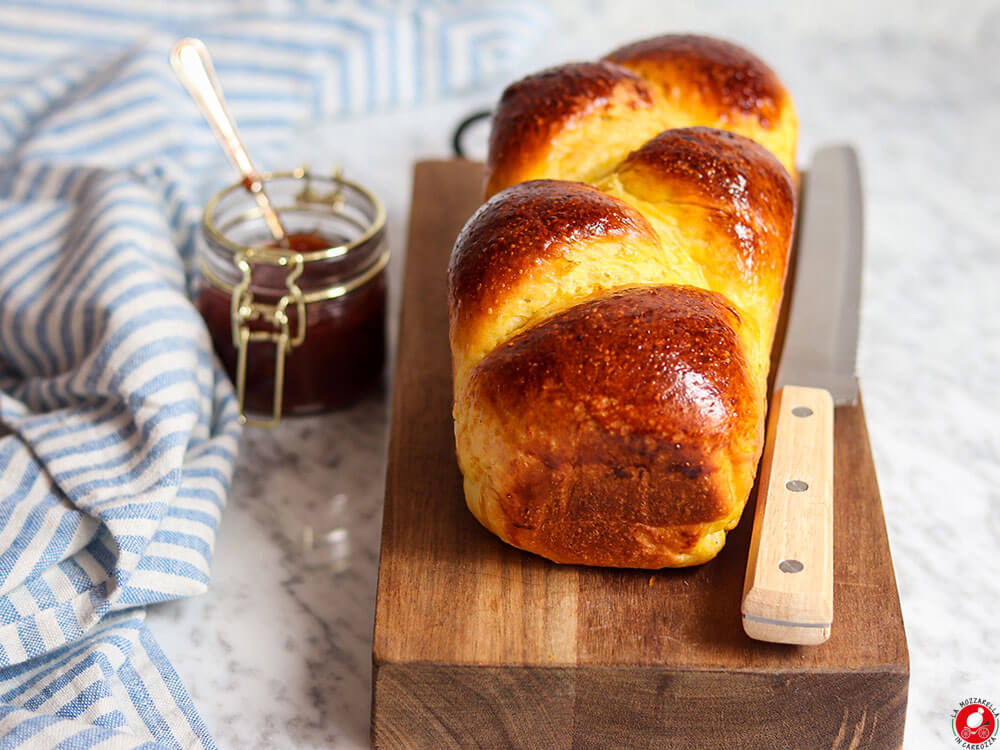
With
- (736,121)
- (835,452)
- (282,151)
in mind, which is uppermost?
(736,121)

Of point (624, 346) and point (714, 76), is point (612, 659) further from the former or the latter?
point (714, 76)

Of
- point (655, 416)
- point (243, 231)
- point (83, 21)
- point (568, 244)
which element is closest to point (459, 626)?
point (655, 416)

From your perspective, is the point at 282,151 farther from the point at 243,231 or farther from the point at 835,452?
the point at 835,452

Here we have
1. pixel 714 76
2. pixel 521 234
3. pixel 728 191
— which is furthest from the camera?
pixel 714 76

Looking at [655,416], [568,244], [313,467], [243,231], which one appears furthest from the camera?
[243,231]

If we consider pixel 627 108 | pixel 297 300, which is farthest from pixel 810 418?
pixel 297 300

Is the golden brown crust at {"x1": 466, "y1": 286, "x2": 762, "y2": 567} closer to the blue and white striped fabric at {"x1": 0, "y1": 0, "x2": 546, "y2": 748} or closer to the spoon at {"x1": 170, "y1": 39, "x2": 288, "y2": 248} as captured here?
the blue and white striped fabric at {"x1": 0, "y1": 0, "x2": 546, "y2": 748}

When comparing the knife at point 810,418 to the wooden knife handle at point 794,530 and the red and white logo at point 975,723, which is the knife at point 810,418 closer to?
the wooden knife handle at point 794,530
